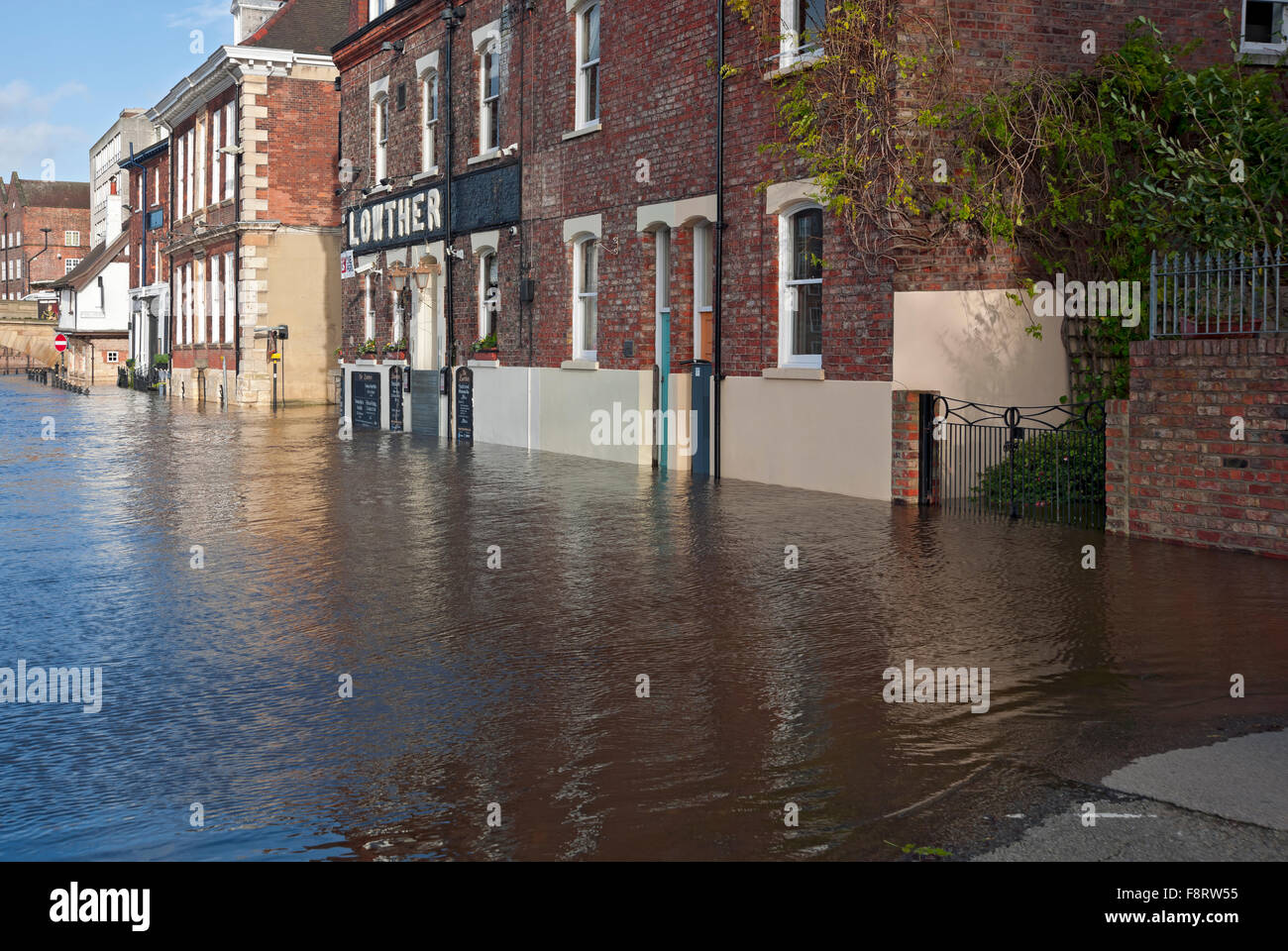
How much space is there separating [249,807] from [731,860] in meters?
1.91

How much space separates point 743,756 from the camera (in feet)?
19.6

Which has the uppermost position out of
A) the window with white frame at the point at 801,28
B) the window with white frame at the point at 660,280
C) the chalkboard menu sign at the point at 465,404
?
the window with white frame at the point at 801,28

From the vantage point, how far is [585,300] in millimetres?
23438

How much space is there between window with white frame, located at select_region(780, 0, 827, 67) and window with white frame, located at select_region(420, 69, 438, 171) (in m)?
13.5

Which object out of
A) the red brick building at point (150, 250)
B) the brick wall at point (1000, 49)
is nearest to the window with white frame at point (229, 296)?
the red brick building at point (150, 250)

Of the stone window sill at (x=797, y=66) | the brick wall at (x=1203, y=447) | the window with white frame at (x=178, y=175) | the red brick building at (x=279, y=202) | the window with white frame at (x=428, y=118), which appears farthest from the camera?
the window with white frame at (x=178, y=175)

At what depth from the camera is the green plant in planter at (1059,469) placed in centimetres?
1452

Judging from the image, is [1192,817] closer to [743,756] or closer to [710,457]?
[743,756]

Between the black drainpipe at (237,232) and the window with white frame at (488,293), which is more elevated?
the black drainpipe at (237,232)

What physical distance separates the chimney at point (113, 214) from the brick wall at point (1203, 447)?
75088 mm

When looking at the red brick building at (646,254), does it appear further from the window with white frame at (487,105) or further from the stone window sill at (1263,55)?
the stone window sill at (1263,55)

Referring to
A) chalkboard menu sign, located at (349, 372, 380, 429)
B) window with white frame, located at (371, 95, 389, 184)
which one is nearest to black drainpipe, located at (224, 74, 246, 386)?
chalkboard menu sign, located at (349, 372, 380, 429)

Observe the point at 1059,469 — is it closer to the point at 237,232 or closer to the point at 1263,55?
the point at 1263,55
